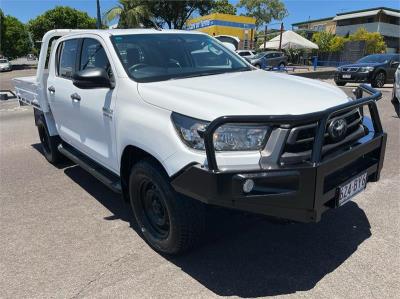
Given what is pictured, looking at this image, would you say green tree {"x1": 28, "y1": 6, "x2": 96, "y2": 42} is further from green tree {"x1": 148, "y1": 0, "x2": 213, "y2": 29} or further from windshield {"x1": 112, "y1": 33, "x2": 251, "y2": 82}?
windshield {"x1": 112, "y1": 33, "x2": 251, "y2": 82}

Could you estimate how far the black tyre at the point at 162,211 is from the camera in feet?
9.43

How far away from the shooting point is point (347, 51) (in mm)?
46969

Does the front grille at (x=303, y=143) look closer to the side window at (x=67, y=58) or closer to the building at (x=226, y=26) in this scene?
the side window at (x=67, y=58)

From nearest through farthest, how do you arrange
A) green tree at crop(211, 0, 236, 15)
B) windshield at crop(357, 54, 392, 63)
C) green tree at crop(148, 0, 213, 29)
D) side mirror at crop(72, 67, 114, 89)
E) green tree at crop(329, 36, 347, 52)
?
side mirror at crop(72, 67, 114, 89) → windshield at crop(357, 54, 392, 63) → green tree at crop(148, 0, 213, 29) → green tree at crop(329, 36, 347, 52) → green tree at crop(211, 0, 236, 15)

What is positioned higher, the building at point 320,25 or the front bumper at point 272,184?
the building at point 320,25

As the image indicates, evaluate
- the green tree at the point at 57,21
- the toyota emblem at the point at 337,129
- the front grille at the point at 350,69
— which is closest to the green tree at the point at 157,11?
the front grille at the point at 350,69

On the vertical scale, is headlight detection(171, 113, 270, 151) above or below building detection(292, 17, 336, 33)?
below

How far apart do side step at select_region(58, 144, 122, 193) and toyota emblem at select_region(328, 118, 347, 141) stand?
6.43 feet

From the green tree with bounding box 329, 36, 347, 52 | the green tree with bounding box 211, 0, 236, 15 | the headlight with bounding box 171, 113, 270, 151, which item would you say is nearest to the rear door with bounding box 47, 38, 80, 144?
the headlight with bounding box 171, 113, 270, 151

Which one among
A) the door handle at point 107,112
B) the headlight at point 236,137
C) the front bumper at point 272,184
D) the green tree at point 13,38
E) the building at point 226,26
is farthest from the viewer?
the green tree at point 13,38

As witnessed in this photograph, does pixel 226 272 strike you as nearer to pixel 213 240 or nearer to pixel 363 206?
pixel 213 240

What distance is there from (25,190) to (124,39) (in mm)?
2427

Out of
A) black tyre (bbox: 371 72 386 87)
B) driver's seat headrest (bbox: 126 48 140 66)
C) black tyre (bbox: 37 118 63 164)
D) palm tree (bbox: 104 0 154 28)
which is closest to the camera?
driver's seat headrest (bbox: 126 48 140 66)

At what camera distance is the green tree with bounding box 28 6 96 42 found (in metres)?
56.1
